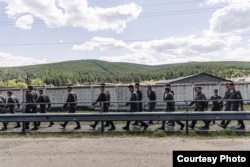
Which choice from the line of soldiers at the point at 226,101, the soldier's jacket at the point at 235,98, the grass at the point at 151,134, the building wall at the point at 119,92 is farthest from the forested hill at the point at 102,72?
the soldier's jacket at the point at 235,98

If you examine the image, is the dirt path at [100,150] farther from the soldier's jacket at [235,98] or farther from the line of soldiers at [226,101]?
the soldier's jacket at [235,98]

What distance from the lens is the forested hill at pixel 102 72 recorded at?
327 feet

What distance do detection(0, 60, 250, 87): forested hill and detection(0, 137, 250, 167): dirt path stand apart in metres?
48.9

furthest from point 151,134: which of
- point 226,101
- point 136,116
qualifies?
point 226,101

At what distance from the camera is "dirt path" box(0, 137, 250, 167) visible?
7.64 m

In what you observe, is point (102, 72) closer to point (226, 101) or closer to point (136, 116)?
point (226, 101)

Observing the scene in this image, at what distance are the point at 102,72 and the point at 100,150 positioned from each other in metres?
134

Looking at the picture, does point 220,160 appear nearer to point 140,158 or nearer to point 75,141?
point 140,158

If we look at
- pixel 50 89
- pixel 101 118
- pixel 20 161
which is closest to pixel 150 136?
pixel 101 118

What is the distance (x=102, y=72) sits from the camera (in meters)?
143

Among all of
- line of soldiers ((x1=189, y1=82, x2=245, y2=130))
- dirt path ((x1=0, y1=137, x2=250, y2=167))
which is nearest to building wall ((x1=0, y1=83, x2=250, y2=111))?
line of soldiers ((x1=189, y1=82, x2=245, y2=130))

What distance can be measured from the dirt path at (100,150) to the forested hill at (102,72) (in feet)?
160

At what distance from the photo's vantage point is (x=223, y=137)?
10.9 meters

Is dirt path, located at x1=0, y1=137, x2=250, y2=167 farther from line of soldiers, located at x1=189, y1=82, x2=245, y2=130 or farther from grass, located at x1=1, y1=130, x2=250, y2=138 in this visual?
line of soldiers, located at x1=189, y1=82, x2=245, y2=130
